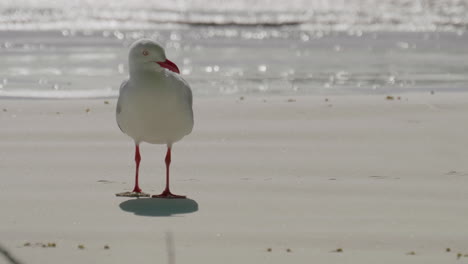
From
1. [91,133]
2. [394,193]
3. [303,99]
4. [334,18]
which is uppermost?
[334,18]

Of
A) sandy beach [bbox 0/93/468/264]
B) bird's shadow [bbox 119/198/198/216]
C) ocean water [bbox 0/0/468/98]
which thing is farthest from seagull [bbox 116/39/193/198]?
ocean water [bbox 0/0/468/98]

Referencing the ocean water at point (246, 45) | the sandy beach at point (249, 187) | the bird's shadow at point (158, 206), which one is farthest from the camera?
the ocean water at point (246, 45)

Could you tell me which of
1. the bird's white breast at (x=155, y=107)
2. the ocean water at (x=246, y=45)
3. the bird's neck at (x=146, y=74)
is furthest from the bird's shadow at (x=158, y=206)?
the ocean water at (x=246, y=45)

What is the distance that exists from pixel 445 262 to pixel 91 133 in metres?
5.57

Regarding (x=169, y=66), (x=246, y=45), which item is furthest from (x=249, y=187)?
(x=246, y=45)

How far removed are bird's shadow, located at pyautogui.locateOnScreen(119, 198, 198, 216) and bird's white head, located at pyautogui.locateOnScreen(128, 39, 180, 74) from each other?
37.9 inches

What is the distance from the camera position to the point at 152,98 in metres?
7.25

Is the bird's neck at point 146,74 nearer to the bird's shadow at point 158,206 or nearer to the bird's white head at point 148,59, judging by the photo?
the bird's white head at point 148,59

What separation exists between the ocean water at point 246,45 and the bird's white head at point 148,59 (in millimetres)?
7013

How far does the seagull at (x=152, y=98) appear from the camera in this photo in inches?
287

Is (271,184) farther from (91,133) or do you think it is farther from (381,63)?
(381,63)

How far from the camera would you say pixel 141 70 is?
24.1ft

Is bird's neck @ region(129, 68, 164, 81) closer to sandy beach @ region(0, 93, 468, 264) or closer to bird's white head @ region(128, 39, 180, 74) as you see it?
bird's white head @ region(128, 39, 180, 74)

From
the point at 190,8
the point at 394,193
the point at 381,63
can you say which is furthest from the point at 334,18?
the point at 394,193
